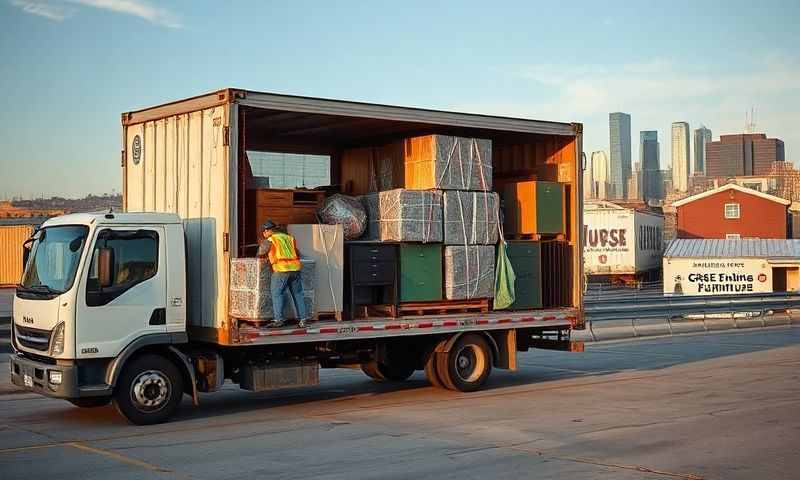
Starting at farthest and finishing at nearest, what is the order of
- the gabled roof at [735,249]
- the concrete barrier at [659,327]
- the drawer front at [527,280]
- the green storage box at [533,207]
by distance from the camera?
the gabled roof at [735,249] < the concrete barrier at [659,327] < the green storage box at [533,207] < the drawer front at [527,280]

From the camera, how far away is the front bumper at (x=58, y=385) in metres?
11.3

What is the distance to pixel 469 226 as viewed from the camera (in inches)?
567

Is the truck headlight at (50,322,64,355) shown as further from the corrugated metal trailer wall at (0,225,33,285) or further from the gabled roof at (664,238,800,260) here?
the corrugated metal trailer wall at (0,225,33,285)

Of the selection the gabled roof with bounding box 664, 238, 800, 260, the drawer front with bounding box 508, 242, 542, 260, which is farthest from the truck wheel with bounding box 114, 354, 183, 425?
the gabled roof with bounding box 664, 238, 800, 260

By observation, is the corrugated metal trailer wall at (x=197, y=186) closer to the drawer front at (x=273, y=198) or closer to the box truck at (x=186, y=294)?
the box truck at (x=186, y=294)

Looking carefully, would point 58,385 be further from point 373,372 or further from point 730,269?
point 730,269

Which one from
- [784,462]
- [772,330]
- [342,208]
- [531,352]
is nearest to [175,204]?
[342,208]

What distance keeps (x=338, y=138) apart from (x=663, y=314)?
46.0ft

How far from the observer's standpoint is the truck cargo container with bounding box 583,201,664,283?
216ft

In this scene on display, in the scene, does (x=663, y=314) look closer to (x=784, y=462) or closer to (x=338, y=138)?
(x=338, y=138)

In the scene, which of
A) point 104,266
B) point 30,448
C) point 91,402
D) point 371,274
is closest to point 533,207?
point 371,274

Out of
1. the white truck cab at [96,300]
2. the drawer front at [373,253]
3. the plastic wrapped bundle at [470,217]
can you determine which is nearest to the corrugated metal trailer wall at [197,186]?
the white truck cab at [96,300]

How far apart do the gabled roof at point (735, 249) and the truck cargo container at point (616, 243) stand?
17.7 metres

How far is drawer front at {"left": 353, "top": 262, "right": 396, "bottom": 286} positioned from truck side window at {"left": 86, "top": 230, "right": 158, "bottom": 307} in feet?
9.10
